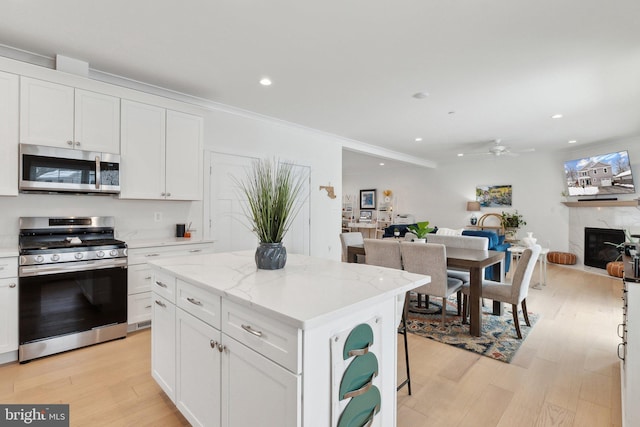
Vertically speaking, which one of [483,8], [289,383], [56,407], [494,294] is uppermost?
[483,8]

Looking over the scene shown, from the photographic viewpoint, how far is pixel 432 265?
3123 millimetres

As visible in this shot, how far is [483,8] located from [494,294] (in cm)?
248

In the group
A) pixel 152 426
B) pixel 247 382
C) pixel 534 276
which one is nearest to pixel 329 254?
pixel 534 276

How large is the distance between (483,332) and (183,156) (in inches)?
145

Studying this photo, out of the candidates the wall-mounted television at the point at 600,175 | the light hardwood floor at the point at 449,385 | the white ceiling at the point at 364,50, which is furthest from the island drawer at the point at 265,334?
the wall-mounted television at the point at 600,175

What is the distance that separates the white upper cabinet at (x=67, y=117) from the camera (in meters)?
2.62

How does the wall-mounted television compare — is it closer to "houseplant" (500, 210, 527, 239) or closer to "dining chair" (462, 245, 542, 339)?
"houseplant" (500, 210, 527, 239)

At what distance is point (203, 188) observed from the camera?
13.2 ft

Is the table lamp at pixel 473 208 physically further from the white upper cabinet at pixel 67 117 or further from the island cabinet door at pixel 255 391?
the island cabinet door at pixel 255 391

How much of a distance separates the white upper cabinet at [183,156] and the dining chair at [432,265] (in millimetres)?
2429

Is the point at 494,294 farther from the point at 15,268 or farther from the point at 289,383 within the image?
the point at 15,268

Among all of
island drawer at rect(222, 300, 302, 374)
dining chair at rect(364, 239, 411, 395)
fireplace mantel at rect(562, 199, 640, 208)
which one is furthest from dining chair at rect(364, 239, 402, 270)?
fireplace mantel at rect(562, 199, 640, 208)

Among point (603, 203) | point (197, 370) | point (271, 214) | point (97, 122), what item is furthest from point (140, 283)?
point (603, 203)

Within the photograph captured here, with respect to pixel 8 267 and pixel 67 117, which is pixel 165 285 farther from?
pixel 67 117
